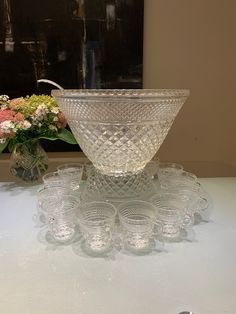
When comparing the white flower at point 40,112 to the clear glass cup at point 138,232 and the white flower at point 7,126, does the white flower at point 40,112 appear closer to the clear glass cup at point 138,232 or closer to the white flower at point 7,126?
the white flower at point 7,126

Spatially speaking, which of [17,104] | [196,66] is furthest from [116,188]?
[196,66]

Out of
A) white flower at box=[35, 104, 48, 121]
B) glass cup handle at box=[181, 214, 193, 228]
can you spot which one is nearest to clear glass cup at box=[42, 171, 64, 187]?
white flower at box=[35, 104, 48, 121]

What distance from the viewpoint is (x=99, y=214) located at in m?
0.68

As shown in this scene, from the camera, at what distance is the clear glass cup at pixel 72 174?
0.85 metres

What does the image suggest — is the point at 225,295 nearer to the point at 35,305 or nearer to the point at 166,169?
the point at 35,305

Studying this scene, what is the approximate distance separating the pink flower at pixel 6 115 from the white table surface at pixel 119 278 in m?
0.41

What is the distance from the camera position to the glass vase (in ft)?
3.44

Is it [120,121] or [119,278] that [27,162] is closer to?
[120,121]

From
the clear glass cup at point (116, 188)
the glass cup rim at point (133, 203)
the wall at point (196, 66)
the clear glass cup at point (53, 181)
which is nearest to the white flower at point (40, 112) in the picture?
the clear glass cup at point (53, 181)

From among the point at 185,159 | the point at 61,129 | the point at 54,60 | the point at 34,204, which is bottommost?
the point at 185,159

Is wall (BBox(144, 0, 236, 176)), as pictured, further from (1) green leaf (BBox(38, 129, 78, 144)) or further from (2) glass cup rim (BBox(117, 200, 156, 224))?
(2) glass cup rim (BBox(117, 200, 156, 224))

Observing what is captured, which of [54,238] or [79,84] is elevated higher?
[79,84]

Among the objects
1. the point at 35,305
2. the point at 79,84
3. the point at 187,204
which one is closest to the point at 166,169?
the point at 187,204

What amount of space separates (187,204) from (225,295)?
25cm
